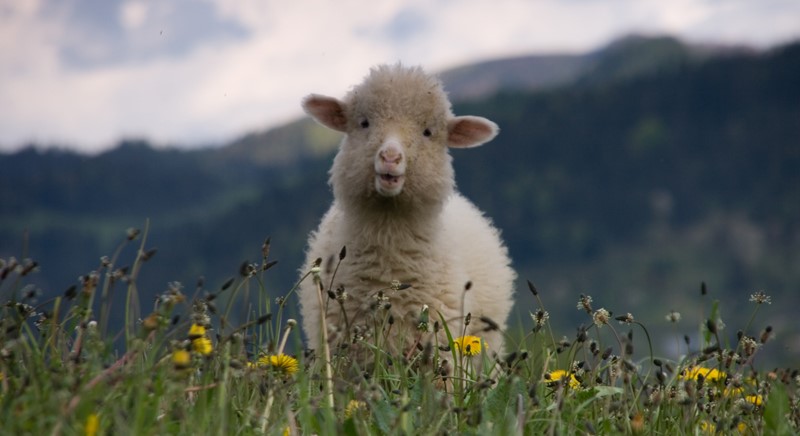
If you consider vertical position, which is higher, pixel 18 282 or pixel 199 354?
pixel 18 282

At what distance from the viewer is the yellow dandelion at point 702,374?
4.51 metres

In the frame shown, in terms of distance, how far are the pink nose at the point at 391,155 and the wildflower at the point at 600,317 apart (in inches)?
80.1

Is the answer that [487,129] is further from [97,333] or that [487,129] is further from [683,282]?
[683,282]

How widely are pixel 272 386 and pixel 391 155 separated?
2366mm

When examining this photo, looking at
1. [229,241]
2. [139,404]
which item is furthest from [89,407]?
[229,241]

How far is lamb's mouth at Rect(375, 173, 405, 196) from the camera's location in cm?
599

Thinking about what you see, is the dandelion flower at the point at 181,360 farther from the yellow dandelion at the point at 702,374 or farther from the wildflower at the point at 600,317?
the yellow dandelion at the point at 702,374

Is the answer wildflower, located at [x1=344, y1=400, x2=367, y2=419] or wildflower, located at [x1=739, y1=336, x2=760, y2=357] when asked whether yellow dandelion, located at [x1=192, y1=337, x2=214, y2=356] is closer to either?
wildflower, located at [x1=344, y1=400, x2=367, y2=419]

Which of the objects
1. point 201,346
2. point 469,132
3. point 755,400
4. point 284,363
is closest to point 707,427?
point 755,400

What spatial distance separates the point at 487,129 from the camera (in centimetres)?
680

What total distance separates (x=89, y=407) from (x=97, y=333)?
0.62 metres

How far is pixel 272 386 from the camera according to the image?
381cm

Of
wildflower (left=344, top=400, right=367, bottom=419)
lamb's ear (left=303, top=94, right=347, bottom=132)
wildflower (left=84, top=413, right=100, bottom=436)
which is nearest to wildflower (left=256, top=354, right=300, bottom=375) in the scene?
wildflower (left=344, top=400, right=367, bottom=419)

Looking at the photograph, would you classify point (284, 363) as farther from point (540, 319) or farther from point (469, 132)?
point (469, 132)
